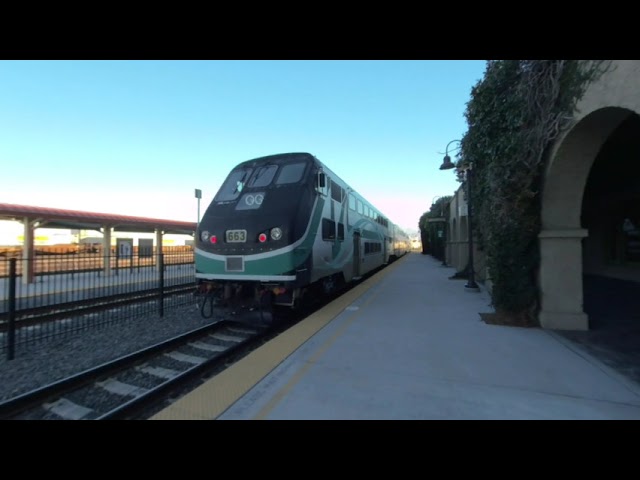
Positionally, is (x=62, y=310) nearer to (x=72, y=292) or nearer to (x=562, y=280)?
(x=72, y=292)

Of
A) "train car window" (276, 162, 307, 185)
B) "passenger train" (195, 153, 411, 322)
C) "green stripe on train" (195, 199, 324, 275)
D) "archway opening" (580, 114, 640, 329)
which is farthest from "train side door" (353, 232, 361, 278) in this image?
"archway opening" (580, 114, 640, 329)

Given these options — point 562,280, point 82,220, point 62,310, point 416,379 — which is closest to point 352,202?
point 562,280

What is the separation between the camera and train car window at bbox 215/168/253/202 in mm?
7310

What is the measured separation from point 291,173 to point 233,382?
4.82 metres

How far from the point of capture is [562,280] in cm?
564

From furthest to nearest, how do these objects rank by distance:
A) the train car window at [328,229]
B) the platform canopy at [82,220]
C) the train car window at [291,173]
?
the platform canopy at [82,220], the train car window at [328,229], the train car window at [291,173]

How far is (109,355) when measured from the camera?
509cm

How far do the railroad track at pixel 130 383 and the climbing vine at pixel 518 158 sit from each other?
16.2 ft

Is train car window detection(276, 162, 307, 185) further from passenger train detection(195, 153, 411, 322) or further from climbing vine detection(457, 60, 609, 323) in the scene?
climbing vine detection(457, 60, 609, 323)

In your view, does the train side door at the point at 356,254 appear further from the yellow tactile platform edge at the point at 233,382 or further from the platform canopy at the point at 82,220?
the platform canopy at the point at 82,220

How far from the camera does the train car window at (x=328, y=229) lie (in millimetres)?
7525

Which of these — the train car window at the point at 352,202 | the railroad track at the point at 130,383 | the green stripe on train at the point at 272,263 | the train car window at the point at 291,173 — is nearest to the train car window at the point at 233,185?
the train car window at the point at 291,173
